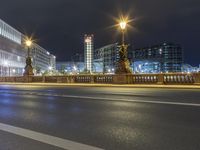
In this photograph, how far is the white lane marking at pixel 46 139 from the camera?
19.6 ft

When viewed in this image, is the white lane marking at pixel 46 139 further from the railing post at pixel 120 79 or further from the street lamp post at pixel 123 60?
the street lamp post at pixel 123 60

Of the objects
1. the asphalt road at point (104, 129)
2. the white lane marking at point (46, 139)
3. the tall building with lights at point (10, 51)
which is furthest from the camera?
the tall building with lights at point (10, 51)

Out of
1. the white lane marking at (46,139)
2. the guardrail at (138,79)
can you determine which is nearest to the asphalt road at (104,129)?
the white lane marking at (46,139)

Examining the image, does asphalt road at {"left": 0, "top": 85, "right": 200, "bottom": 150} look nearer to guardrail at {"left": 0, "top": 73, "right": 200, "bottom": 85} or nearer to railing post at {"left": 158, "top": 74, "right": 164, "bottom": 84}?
guardrail at {"left": 0, "top": 73, "right": 200, "bottom": 85}

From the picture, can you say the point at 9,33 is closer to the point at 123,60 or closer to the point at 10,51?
the point at 10,51

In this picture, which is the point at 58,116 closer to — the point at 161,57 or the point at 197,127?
the point at 197,127

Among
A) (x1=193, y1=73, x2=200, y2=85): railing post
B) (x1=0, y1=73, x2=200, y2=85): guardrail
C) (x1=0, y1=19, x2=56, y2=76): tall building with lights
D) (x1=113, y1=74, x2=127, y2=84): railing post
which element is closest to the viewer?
(x1=193, y1=73, x2=200, y2=85): railing post

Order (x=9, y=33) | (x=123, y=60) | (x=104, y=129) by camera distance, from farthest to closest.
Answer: (x=9, y=33)
(x=123, y=60)
(x=104, y=129)

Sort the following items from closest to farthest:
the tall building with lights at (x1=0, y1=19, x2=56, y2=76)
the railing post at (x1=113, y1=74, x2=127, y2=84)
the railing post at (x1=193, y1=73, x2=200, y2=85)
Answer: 1. the railing post at (x1=193, y1=73, x2=200, y2=85)
2. the railing post at (x1=113, y1=74, x2=127, y2=84)
3. the tall building with lights at (x1=0, y1=19, x2=56, y2=76)

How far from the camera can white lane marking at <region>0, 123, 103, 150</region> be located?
5961mm

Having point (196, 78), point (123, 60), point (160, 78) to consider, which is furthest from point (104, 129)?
point (123, 60)

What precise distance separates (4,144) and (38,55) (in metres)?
186

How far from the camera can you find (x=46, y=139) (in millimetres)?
6695

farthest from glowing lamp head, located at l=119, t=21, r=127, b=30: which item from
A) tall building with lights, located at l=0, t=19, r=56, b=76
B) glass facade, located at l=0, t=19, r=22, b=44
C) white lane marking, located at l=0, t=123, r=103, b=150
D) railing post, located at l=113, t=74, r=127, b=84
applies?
glass facade, located at l=0, t=19, r=22, b=44
